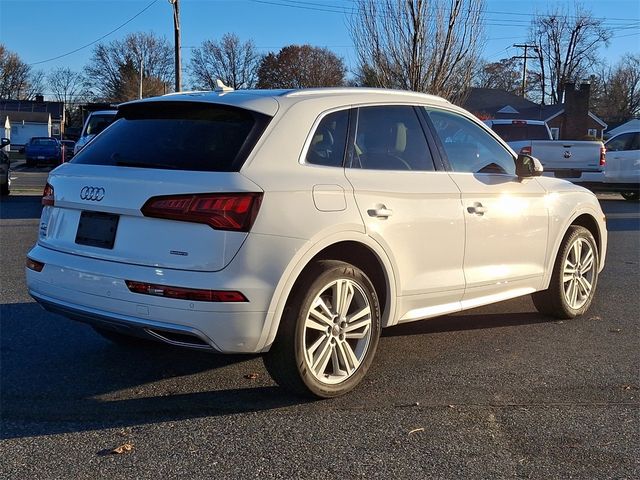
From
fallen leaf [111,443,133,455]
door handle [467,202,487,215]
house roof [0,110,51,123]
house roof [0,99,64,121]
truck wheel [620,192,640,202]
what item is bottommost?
fallen leaf [111,443,133,455]

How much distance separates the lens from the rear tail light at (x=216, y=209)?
3541mm

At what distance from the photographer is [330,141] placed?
421cm

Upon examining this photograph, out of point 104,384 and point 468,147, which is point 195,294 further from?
point 468,147

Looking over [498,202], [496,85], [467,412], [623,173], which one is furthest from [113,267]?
[496,85]

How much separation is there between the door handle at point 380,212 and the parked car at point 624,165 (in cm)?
1586

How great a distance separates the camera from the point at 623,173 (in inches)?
738

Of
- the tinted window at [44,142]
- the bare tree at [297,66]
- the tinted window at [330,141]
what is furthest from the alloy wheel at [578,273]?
the bare tree at [297,66]

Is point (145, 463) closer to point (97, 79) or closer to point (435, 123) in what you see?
point (435, 123)

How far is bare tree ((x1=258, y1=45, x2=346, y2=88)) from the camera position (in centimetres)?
7612

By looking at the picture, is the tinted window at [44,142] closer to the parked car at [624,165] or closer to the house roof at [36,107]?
the parked car at [624,165]

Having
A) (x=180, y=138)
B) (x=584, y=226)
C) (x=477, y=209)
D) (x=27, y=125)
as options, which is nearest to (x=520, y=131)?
(x=584, y=226)

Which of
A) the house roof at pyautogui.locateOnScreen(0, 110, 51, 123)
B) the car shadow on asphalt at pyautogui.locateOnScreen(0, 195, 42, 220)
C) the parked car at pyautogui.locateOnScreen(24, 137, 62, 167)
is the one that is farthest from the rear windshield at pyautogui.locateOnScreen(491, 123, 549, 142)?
the house roof at pyautogui.locateOnScreen(0, 110, 51, 123)

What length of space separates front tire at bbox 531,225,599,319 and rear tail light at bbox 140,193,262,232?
322cm

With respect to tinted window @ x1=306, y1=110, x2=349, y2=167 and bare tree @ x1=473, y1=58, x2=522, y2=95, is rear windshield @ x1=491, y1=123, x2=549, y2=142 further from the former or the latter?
bare tree @ x1=473, y1=58, x2=522, y2=95
